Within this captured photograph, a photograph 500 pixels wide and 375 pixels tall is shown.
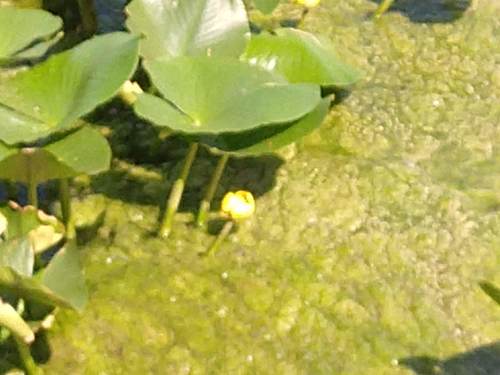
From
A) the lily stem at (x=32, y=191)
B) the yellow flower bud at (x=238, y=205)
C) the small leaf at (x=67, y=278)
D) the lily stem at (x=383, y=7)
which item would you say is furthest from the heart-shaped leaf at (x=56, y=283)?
the lily stem at (x=383, y=7)

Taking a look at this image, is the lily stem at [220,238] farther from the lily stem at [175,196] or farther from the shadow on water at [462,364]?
the shadow on water at [462,364]

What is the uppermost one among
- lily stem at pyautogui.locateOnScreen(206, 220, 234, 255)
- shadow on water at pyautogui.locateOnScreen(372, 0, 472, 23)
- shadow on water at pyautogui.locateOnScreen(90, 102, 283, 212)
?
lily stem at pyautogui.locateOnScreen(206, 220, 234, 255)

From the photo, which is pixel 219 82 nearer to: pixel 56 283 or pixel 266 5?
pixel 266 5

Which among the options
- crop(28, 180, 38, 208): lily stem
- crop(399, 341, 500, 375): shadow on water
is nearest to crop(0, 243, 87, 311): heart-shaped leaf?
crop(28, 180, 38, 208): lily stem

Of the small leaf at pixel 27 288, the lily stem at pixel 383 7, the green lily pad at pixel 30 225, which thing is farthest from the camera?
the lily stem at pixel 383 7

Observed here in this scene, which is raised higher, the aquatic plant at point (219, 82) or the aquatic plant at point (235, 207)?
the aquatic plant at point (219, 82)

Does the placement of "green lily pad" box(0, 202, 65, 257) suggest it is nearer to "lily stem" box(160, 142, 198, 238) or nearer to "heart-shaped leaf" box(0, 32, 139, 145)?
"heart-shaped leaf" box(0, 32, 139, 145)

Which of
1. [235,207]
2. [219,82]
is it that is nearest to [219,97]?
[219,82]
